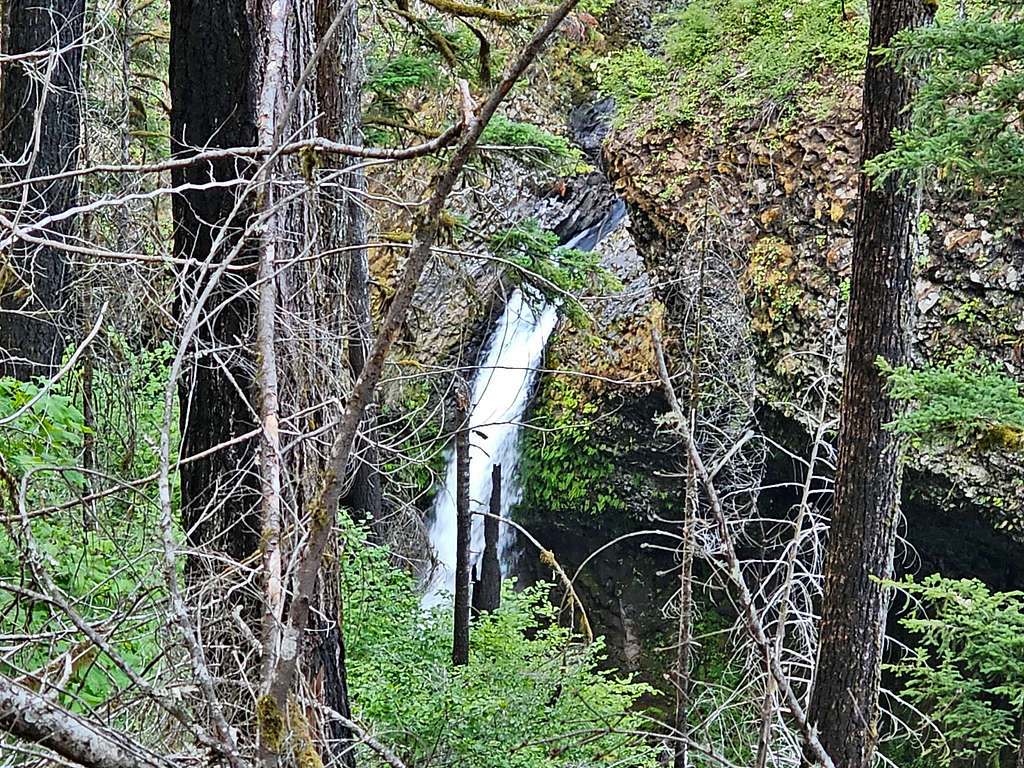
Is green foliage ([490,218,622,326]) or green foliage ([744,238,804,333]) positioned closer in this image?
green foliage ([490,218,622,326])

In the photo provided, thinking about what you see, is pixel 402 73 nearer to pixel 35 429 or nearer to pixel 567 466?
pixel 35 429

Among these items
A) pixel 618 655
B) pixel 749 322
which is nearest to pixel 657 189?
pixel 749 322

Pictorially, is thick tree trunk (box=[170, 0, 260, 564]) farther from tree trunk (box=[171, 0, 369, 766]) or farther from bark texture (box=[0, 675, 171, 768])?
bark texture (box=[0, 675, 171, 768])

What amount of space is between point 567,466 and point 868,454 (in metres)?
8.97

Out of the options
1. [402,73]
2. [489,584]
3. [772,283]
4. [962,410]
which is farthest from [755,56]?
[962,410]

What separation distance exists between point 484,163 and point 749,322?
5.09 m

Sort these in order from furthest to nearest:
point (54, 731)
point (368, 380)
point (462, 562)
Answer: point (462, 562), point (368, 380), point (54, 731)

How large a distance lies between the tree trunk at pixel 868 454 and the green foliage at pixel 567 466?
836 centimetres

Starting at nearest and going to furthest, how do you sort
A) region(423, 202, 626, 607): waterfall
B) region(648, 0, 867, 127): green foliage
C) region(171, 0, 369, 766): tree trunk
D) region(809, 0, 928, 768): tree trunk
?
region(171, 0, 369, 766): tree trunk
region(809, 0, 928, 768): tree trunk
region(648, 0, 867, 127): green foliage
region(423, 202, 626, 607): waterfall

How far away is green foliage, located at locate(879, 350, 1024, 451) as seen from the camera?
307 centimetres

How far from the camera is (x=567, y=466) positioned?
531 inches

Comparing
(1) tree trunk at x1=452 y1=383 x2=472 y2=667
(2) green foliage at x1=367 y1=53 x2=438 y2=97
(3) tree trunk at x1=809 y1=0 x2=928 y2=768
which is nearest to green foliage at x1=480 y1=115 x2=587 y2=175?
(2) green foliage at x1=367 y1=53 x2=438 y2=97

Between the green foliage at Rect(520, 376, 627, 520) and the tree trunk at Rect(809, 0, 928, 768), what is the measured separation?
8.36 m

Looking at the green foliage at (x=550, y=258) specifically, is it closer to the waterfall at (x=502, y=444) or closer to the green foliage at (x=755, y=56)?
the green foliage at (x=755, y=56)
